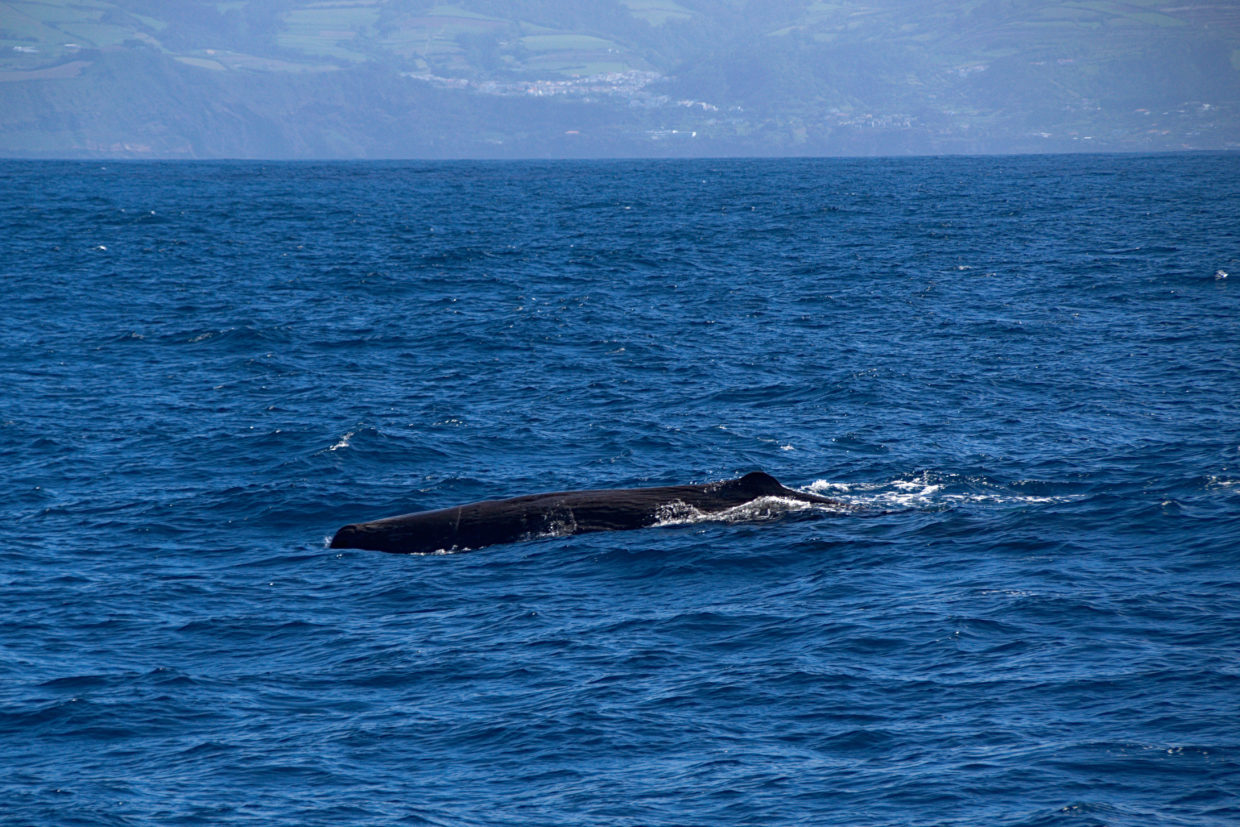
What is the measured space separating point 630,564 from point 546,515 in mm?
2819

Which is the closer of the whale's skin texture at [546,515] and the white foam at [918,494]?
the whale's skin texture at [546,515]

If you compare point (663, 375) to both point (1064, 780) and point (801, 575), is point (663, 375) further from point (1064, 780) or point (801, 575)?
point (1064, 780)

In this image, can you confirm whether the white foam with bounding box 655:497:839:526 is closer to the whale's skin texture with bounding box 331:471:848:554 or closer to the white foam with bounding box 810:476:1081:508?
the whale's skin texture with bounding box 331:471:848:554

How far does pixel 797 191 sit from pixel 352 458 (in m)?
122

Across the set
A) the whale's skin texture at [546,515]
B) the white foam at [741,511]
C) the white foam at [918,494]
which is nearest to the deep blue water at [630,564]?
the white foam at [918,494]

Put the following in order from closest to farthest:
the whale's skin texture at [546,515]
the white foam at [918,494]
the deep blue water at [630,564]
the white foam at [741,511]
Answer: the deep blue water at [630,564] < the whale's skin texture at [546,515] < the white foam at [741,511] < the white foam at [918,494]

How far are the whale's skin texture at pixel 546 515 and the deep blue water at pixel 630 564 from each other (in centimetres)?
73

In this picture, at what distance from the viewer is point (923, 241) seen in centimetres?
8362

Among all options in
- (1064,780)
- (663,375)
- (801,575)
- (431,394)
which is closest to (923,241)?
(663,375)

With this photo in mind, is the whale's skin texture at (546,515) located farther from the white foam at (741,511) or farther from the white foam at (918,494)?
the white foam at (918,494)

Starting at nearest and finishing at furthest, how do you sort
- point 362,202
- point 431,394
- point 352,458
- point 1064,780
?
1. point 1064,780
2. point 352,458
3. point 431,394
4. point 362,202

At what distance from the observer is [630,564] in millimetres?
24375

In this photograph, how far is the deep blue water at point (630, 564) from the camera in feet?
53.2

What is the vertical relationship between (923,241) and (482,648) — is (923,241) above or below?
above
